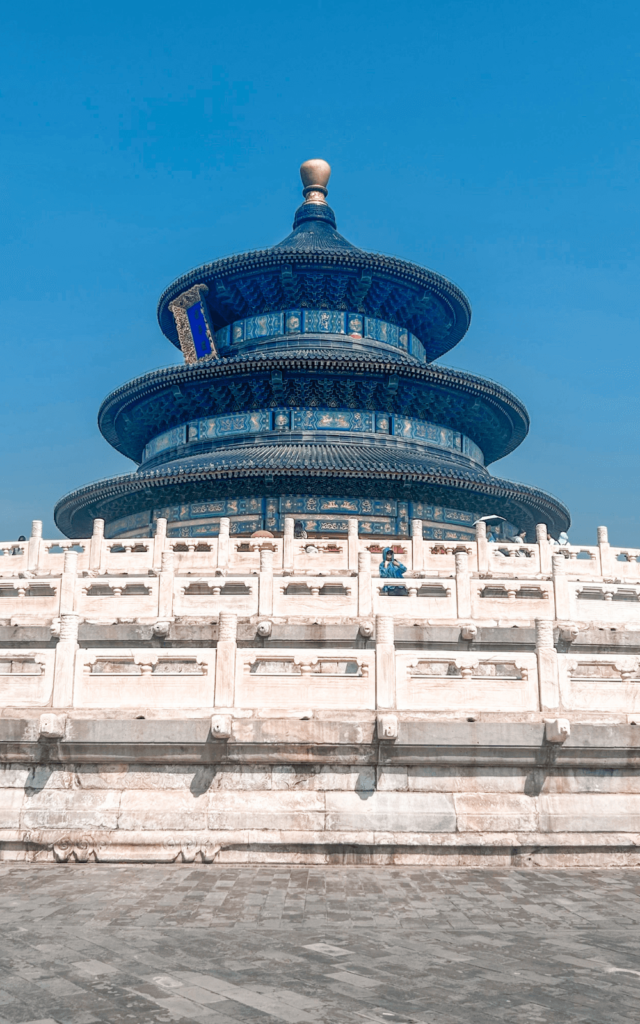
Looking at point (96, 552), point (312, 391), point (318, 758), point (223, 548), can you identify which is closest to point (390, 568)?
point (223, 548)

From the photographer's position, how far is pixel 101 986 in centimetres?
593

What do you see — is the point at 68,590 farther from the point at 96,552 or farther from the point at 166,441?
the point at 166,441

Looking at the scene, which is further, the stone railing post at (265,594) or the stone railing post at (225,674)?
the stone railing post at (265,594)

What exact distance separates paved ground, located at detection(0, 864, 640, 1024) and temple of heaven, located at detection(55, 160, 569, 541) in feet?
65.6

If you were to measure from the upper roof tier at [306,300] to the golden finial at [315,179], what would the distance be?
4221 mm

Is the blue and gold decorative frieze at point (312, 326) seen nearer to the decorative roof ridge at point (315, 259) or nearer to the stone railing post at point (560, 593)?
the decorative roof ridge at point (315, 259)

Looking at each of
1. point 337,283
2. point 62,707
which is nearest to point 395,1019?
point 62,707

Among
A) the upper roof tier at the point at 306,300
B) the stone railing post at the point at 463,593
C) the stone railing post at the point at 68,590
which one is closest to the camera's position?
the stone railing post at the point at 463,593

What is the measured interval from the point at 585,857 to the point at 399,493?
2102cm

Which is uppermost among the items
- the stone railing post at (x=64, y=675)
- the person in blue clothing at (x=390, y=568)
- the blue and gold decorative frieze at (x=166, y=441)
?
the blue and gold decorative frieze at (x=166, y=441)

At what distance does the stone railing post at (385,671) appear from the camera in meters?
10.2

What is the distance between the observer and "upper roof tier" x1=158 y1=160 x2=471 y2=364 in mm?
35625

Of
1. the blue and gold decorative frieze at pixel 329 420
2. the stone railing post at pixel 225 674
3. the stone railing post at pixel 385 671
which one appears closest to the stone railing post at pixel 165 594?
the stone railing post at pixel 225 674

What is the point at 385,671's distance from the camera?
10.3 meters
